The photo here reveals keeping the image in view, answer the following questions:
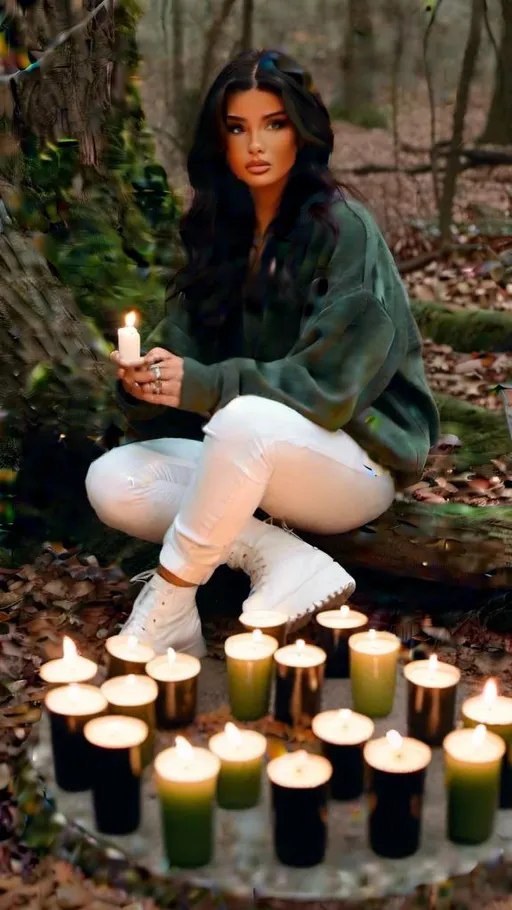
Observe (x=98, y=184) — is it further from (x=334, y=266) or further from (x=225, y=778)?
(x=225, y=778)

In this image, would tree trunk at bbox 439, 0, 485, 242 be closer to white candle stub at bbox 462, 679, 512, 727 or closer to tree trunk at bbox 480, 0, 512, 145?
tree trunk at bbox 480, 0, 512, 145

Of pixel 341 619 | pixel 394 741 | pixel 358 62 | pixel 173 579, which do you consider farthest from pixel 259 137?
pixel 358 62

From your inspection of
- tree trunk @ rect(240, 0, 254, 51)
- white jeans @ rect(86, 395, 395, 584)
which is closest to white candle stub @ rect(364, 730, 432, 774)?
white jeans @ rect(86, 395, 395, 584)

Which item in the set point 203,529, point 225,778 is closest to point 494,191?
point 203,529

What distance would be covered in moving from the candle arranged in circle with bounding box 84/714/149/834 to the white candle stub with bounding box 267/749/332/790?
250 mm

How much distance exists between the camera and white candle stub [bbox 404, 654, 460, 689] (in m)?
1.88

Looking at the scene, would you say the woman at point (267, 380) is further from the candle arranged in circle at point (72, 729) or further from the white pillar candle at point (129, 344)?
the candle arranged in circle at point (72, 729)

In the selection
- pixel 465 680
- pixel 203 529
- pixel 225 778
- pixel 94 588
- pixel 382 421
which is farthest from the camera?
pixel 94 588

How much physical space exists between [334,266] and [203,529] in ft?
2.20

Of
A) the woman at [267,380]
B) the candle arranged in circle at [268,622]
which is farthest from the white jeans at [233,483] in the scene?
the candle arranged in circle at [268,622]

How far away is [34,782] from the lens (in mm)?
1935

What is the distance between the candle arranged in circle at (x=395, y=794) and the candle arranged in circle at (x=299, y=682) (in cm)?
33

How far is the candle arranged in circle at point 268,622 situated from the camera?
2.16 m

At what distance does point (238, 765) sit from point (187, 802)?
0.17m
